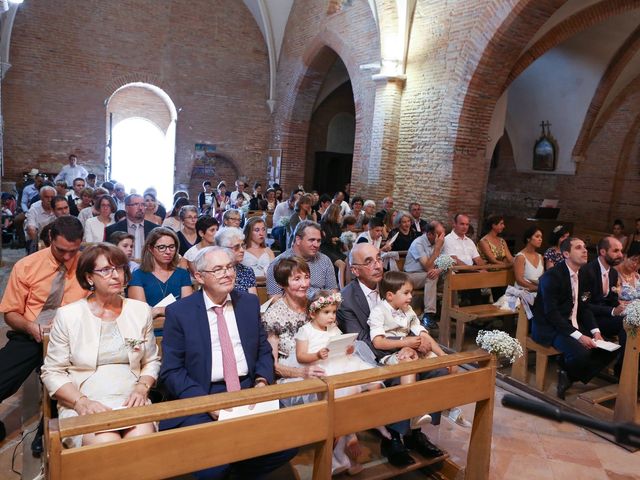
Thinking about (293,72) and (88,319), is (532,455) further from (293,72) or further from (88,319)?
(293,72)

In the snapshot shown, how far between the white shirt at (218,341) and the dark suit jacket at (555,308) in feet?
10.2

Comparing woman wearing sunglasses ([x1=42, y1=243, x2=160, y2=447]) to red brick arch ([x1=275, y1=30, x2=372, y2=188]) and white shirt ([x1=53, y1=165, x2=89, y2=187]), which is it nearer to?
white shirt ([x1=53, y1=165, x2=89, y2=187])

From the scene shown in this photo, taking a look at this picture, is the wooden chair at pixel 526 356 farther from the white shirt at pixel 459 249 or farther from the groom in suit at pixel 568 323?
the white shirt at pixel 459 249

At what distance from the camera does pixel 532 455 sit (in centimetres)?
385

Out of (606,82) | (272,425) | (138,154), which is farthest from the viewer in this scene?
(138,154)

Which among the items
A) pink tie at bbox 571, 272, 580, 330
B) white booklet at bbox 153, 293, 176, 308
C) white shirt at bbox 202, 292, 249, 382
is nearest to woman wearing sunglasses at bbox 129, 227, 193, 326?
white booklet at bbox 153, 293, 176, 308

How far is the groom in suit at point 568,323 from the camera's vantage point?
4.65 meters

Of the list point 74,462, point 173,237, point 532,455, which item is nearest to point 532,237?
point 532,455

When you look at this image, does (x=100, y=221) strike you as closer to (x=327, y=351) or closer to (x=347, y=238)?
(x=347, y=238)

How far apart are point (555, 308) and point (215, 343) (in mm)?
3294

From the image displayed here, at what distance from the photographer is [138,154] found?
2175 centimetres

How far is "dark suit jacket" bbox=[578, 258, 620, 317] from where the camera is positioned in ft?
17.1

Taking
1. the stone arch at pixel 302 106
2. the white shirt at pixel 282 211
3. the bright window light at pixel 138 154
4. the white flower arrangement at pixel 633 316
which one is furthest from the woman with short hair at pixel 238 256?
the bright window light at pixel 138 154

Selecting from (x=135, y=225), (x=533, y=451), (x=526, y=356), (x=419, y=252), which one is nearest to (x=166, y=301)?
(x=135, y=225)
